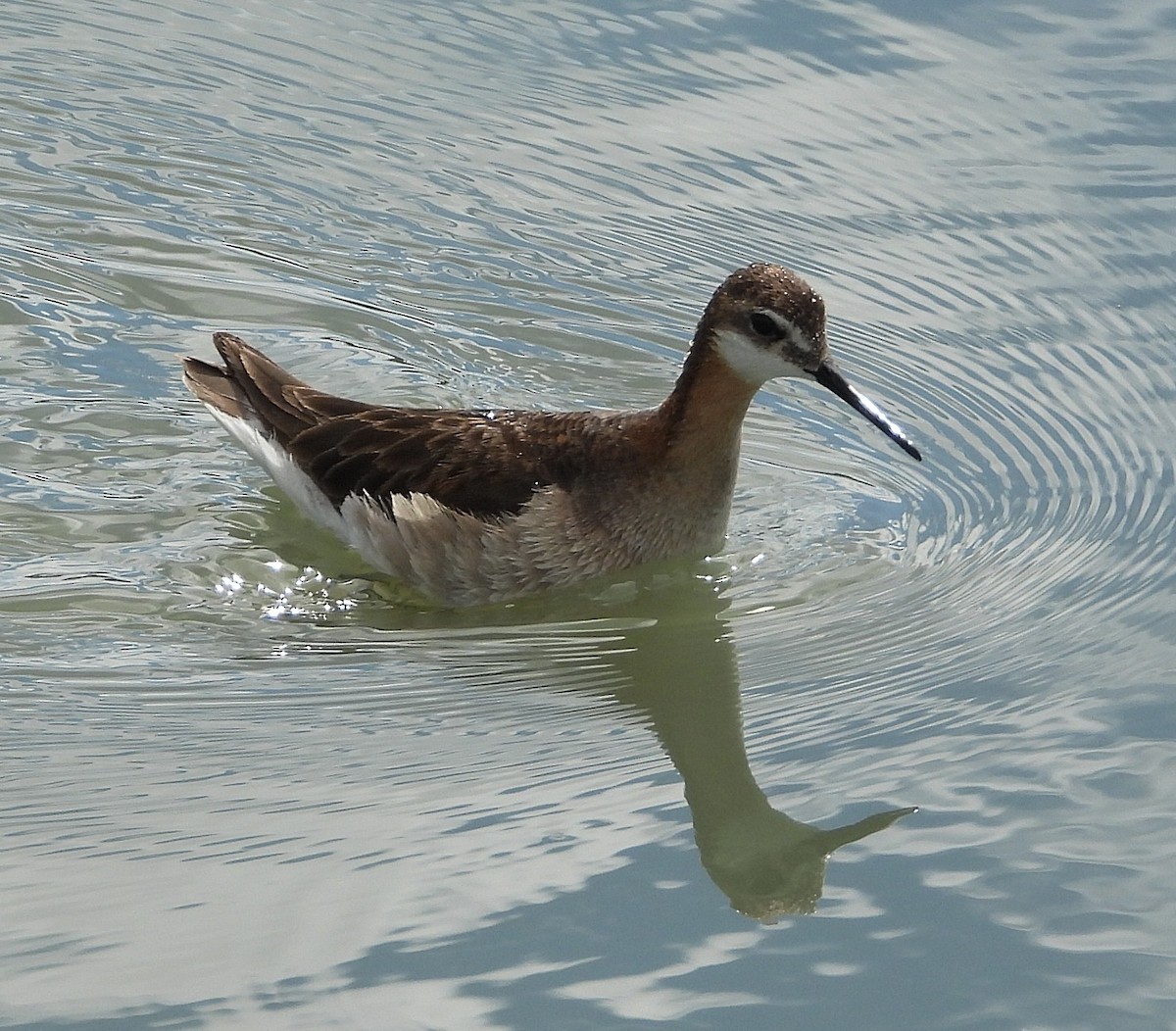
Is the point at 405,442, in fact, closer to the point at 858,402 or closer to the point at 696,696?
the point at 858,402

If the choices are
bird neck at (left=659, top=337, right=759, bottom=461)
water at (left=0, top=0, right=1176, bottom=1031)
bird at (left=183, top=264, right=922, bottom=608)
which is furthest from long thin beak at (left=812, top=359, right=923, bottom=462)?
water at (left=0, top=0, right=1176, bottom=1031)

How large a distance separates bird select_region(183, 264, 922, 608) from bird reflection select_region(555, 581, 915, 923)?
0.37 meters

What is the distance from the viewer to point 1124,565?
8273 millimetres

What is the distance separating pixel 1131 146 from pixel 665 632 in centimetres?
460

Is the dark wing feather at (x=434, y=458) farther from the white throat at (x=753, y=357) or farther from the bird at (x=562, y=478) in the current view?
the white throat at (x=753, y=357)

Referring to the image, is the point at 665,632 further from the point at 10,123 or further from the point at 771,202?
the point at 10,123

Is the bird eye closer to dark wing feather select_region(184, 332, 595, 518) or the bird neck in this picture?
the bird neck

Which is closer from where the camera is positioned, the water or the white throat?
the water

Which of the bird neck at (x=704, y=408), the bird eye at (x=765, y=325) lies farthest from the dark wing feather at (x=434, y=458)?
the bird eye at (x=765, y=325)

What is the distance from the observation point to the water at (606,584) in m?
5.80

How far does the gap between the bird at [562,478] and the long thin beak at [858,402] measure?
1 centimetres

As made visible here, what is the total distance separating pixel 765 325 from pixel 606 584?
137 cm

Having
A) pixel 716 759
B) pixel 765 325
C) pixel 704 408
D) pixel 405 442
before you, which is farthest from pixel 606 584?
pixel 716 759

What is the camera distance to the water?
580 centimetres
